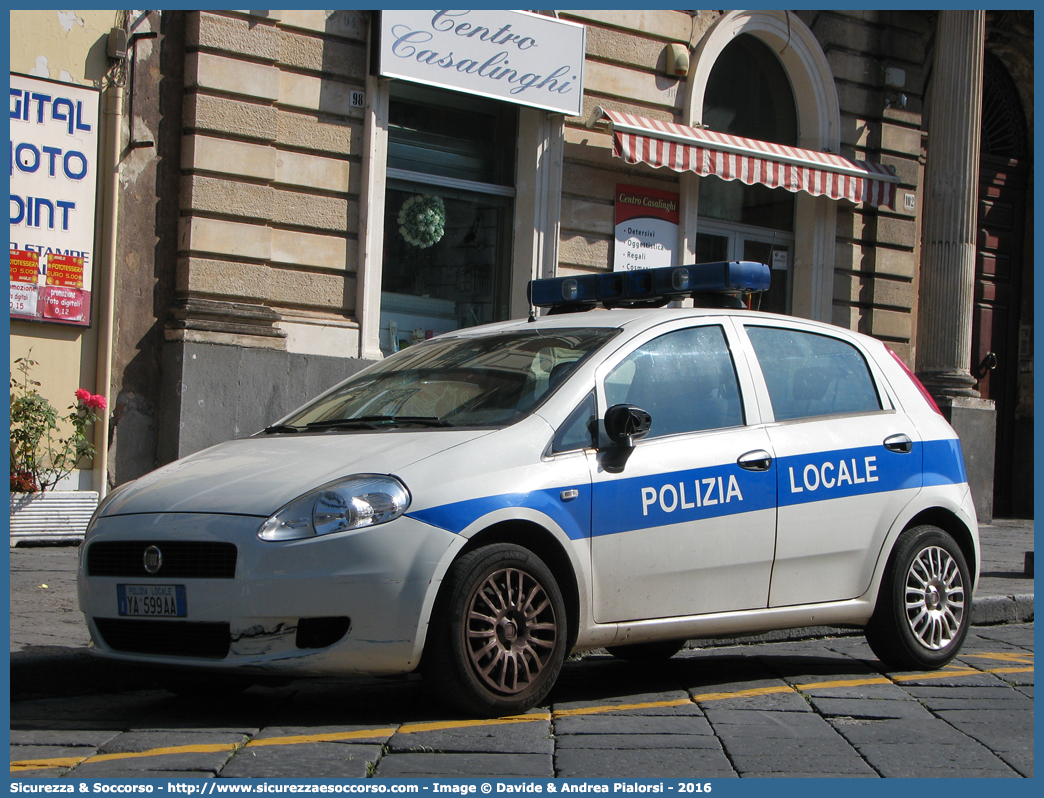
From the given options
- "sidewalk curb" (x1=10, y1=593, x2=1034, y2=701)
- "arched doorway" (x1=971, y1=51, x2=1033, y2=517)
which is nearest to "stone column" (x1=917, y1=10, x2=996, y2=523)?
"arched doorway" (x1=971, y1=51, x2=1033, y2=517)

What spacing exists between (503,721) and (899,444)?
2565mm

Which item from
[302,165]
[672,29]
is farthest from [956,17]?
[302,165]

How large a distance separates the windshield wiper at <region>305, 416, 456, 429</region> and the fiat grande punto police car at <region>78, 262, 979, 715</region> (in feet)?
0.04

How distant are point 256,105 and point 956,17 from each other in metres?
8.71

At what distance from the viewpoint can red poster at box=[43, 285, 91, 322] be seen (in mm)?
10258

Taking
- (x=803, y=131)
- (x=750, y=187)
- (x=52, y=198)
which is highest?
(x=803, y=131)

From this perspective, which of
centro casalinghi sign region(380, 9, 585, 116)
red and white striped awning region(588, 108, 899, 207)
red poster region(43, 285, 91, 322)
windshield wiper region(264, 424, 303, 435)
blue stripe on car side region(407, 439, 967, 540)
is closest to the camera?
blue stripe on car side region(407, 439, 967, 540)

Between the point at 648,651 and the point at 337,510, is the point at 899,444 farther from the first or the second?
the point at 337,510

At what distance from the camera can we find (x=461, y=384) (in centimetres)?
539

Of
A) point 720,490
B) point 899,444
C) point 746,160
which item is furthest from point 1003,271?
point 720,490

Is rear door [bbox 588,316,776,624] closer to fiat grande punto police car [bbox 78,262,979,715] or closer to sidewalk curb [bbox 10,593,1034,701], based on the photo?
fiat grande punto police car [bbox 78,262,979,715]

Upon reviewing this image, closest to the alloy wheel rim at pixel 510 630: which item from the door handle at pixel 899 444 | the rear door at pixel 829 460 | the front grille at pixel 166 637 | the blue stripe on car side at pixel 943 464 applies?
the front grille at pixel 166 637

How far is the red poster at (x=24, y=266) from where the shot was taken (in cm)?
1005

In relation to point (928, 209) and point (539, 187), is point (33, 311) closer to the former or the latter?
point (539, 187)
